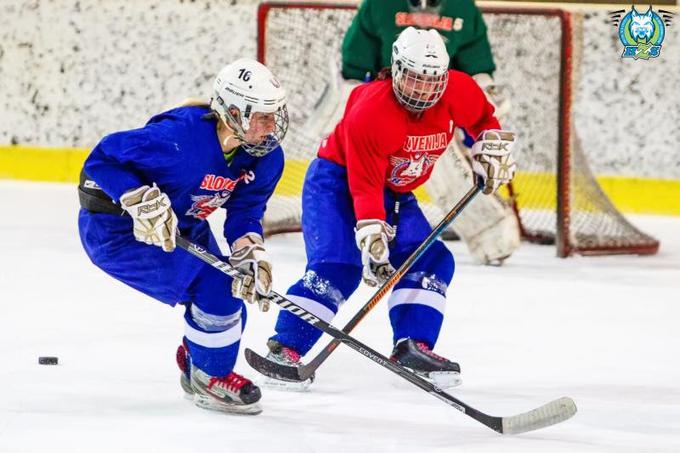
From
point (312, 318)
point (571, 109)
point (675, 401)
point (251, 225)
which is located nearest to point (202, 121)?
point (251, 225)

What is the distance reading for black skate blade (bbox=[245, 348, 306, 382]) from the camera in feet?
9.73

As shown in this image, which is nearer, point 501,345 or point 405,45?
point 405,45

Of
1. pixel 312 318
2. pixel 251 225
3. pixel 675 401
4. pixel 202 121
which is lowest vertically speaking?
pixel 675 401

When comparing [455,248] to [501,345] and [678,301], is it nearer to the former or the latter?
[678,301]

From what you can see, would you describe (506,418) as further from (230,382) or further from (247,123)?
(247,123)

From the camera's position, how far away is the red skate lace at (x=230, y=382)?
273 centimetres

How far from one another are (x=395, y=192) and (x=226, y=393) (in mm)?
706

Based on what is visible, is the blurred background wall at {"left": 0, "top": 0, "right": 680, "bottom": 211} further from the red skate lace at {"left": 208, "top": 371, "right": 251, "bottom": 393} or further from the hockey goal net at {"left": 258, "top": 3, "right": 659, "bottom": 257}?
the red skate lace at {"left": 208, "top": 371, "right": 251, "bottom": 393}

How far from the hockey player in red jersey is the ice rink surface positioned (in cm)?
14

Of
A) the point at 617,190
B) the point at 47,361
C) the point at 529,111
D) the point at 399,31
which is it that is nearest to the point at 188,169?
the point at 47,361

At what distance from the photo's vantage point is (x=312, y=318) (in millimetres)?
2812

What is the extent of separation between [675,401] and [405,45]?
1009 millimetres

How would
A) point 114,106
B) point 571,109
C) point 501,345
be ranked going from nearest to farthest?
point 501,345 < point 571,109 < point 114,106

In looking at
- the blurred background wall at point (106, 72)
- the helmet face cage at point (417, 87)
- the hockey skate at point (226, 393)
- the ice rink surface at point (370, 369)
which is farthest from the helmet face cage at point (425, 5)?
the hockey skate at point (226, 393)
